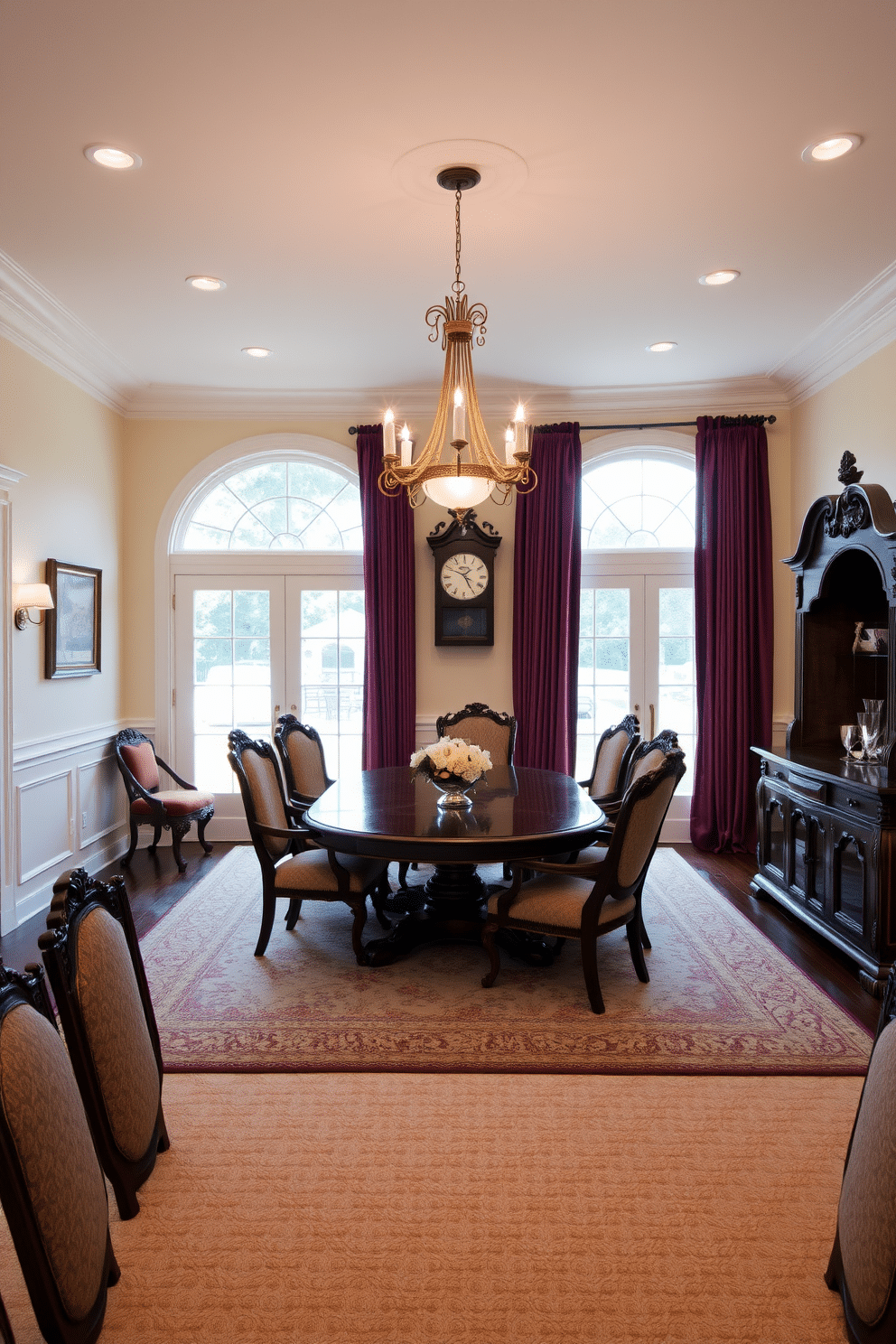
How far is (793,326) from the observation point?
16.2ft

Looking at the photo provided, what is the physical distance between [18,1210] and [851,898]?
3.43 meters

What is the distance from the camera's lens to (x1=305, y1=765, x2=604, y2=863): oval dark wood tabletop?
3.29 metres

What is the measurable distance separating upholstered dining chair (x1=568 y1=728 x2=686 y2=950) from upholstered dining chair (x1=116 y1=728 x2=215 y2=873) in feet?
8.79

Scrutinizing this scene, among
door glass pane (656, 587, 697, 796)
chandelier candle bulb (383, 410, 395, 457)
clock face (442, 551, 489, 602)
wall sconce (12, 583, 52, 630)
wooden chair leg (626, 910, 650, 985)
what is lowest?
wooden chair leg (626, 910, 650, 985)

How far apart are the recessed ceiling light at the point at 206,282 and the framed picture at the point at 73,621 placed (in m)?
1.74

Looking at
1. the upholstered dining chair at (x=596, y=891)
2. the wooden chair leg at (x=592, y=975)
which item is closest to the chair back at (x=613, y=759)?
the upholstered dining chair at (x=596, y=891)

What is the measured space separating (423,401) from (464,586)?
1371 mm

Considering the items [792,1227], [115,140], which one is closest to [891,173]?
[115,140]

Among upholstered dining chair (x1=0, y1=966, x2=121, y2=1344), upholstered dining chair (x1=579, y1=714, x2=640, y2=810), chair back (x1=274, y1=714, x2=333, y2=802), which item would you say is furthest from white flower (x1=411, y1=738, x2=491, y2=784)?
upholstered dining chair (x1=0, y1=966, x2=121, y2=1344)

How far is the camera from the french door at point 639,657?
20.6 ft


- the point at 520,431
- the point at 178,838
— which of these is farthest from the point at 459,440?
the point at 178,838

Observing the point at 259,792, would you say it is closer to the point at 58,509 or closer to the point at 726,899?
the point at 58,509

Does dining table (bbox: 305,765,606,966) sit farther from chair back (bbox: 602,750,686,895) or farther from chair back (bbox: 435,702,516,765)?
chair back (bbox: 435,702,516,765)

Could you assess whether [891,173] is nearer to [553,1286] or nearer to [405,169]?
[405,169]
